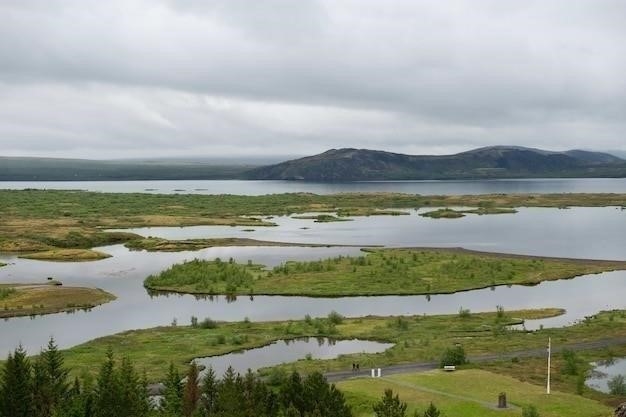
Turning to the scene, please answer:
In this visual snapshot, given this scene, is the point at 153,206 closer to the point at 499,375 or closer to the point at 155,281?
the point at 155,281

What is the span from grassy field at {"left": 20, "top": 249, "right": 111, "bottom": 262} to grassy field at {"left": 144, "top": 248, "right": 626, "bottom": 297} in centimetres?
2156

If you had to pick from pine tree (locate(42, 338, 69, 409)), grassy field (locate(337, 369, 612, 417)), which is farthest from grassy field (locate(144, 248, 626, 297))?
pine tree (locate(42, 338, 69, 409))

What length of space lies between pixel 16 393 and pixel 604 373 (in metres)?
35.3

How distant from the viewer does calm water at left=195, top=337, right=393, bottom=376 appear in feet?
152

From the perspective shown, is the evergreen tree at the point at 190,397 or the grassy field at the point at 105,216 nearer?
the evergreen tree at the point at 190,397

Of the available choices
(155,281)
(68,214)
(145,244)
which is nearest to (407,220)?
(145,244)

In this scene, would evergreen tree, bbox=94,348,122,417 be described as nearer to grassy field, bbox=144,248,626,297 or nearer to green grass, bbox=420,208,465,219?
grassy field, bbox=144,248,626,297

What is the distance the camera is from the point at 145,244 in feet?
365

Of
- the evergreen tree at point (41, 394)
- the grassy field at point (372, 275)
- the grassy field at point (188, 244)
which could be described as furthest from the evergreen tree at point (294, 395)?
the grassy field at point (188, 244)

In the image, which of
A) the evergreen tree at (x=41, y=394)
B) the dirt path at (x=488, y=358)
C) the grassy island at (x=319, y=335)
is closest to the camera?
the evergreen tree at (x=41, y=394)

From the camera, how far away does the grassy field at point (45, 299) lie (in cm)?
6341

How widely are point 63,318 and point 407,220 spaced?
10915 cm

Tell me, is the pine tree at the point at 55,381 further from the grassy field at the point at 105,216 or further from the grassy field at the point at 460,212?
the grassy field at the point at 460,212

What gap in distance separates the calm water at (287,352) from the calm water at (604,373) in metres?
14.7
